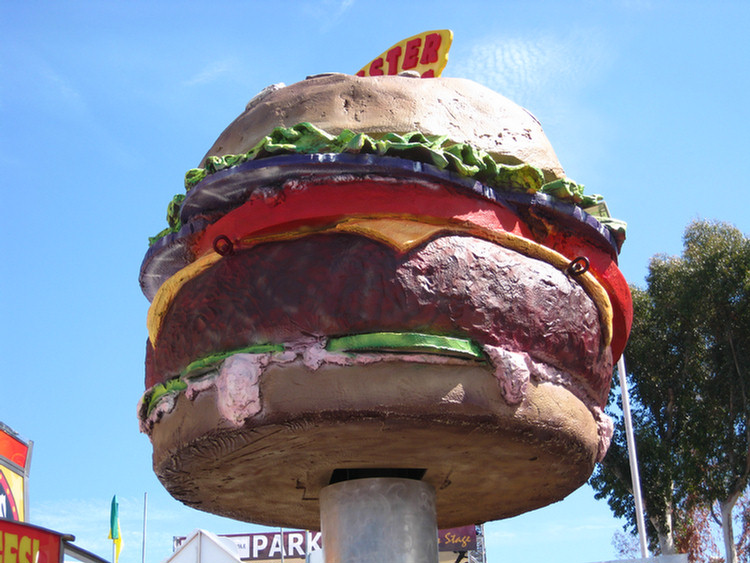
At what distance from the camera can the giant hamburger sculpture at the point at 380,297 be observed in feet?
13.9

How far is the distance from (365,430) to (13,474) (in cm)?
875

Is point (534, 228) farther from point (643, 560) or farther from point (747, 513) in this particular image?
point (747, 513)

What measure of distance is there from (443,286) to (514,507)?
2349 mm

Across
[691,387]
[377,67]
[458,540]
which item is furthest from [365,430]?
[458,540]

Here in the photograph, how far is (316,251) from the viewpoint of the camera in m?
4.36

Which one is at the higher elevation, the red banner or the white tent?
the red banner

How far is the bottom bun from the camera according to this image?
4.17 m

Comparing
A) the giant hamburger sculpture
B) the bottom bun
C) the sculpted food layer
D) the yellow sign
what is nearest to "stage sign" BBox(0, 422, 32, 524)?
the bottom bun

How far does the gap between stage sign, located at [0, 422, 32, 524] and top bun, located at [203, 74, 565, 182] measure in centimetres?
779

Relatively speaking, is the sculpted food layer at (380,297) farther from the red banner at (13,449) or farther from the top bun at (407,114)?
the red banner at (13,449)

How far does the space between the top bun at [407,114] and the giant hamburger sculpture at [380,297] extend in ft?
0.04

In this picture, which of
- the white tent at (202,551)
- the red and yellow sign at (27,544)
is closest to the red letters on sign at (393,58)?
the white tent at (202,551)

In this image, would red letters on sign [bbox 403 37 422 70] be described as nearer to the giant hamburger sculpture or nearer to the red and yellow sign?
the giant hamburger sculpture

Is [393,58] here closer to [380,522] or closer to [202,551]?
[380,522]
